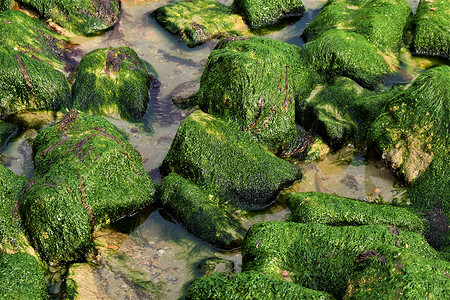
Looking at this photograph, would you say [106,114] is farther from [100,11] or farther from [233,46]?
[100,11]

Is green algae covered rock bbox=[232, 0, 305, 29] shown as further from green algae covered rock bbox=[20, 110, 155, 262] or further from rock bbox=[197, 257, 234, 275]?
rock bbox=[197, 257, 234, 275]

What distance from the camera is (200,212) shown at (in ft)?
18.9

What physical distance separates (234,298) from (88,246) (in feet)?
6.63

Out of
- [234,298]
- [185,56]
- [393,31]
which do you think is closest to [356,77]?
[393,31]

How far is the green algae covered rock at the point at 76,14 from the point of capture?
8.82m

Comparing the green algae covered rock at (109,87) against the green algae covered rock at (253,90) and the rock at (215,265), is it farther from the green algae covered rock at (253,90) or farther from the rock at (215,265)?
the rock at (215,265)

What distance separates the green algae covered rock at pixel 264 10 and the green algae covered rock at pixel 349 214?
183 inches

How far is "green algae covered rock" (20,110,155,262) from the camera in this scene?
17.6ft

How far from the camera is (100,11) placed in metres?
9.03

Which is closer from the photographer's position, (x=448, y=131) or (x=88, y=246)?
(x=88, y=246)

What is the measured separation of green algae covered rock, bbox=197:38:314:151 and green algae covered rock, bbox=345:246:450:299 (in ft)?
8.84

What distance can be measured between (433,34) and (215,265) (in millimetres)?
6055

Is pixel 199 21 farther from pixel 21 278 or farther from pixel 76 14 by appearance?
pixel 21 278

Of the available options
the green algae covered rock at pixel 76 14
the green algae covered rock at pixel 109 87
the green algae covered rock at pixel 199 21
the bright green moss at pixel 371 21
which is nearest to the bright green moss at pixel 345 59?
the bright green moss at pixel 371 21
